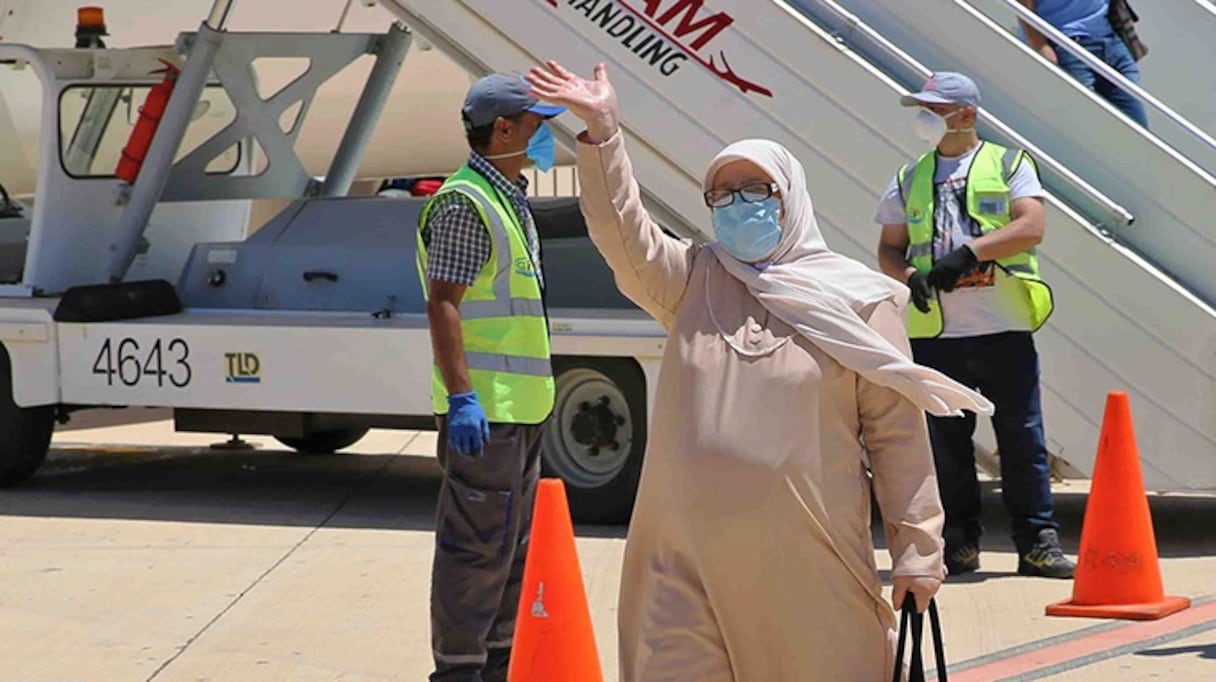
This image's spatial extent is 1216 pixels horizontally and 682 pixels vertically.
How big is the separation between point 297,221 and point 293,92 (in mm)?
911

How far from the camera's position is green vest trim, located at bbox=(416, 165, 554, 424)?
21.1 feet

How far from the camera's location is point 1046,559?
28.7 feet

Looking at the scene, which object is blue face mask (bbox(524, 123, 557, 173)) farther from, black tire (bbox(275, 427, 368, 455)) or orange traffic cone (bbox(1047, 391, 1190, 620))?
black tire (bbox(275, 427, 368, 455))

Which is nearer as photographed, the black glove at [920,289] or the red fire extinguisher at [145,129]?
the black glove at [920,289]

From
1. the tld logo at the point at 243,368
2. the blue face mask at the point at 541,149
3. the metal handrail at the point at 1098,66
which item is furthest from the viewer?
the tld logo at the point at 243,368

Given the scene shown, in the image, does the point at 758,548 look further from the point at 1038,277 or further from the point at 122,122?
the point at 122,122

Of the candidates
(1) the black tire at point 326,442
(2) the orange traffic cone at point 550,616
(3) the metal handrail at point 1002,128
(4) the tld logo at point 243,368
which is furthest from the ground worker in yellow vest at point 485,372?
(1) the black tire at point 326,442

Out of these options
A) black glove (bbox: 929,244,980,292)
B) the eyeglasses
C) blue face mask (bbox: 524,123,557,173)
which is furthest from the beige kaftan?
black glove (bbox: 929,244,980,292)

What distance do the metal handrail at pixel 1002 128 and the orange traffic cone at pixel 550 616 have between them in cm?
398

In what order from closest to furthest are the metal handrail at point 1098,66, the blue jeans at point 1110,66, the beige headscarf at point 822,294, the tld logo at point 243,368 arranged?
the beige headscarf at point 822,294, the metal handrail at point 1098,66, the blue jeans at point 1110,66, the tld logo at point 243,368

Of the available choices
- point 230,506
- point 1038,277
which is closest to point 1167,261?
point 1038,277

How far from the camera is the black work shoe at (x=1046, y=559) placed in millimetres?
8758

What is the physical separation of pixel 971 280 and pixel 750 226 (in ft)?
13.6

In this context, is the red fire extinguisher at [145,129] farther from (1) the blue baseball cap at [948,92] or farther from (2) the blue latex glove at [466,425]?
(2) the blue latex glove at [466,425]
